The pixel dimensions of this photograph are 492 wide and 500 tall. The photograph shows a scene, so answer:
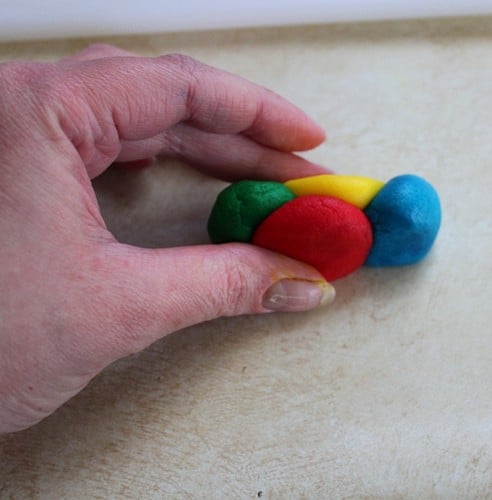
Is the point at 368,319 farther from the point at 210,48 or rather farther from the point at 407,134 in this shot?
the point at 210,48

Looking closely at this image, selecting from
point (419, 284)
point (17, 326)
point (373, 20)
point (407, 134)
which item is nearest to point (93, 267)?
point (17, 326)

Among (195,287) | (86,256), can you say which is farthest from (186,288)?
(86,256)

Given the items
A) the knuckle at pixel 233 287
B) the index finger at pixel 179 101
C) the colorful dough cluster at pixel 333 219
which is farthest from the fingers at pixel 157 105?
the knuckle at pixel 233 287

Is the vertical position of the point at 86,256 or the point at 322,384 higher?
the point at 86,256

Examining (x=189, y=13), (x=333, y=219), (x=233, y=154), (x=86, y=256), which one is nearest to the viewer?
(x=86, y=256)

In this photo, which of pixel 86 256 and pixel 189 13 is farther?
pixel 189 13

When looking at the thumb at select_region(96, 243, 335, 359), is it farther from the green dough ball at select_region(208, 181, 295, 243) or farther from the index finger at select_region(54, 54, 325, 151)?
the index finger at select_region(54, 54, 325, 151)

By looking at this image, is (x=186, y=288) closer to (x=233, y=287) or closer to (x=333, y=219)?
(x=233, y=287)
